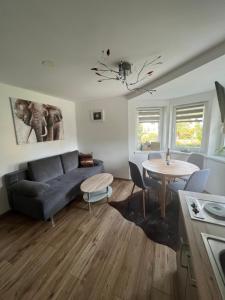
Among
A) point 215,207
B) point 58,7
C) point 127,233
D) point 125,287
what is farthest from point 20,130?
point 215,207

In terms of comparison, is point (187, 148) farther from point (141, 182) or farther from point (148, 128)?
point (141, 182)

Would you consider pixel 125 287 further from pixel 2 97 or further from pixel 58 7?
pixel 2 97

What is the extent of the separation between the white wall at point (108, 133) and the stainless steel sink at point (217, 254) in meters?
3.03

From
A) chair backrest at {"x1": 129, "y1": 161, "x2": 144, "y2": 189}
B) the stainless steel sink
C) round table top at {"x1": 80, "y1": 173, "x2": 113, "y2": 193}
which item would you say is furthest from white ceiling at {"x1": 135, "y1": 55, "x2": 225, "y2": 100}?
round table top at {"x1": 80, "y1": 173, "x2": 113, "y2": 193}

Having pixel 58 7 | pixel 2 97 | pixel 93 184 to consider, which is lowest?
pixel 93 184

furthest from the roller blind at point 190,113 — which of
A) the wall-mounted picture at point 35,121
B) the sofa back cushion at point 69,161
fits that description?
the wall-mounted picture at point 35,121

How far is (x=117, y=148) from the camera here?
385 centimetres

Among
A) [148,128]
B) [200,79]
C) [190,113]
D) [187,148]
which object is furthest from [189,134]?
[200,79]

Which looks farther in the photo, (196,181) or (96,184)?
(96,184)

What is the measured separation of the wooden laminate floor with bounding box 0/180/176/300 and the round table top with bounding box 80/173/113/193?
471 millimetres

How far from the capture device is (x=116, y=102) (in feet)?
12.0

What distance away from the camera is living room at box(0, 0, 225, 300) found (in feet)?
3.45

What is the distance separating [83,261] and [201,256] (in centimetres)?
136

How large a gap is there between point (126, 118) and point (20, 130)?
7.79 feet
